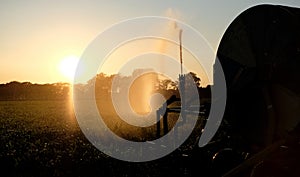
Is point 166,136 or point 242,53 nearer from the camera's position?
point 242,53

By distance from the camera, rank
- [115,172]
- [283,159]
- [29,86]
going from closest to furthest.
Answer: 1. [283,159]
2. [115,172]
3. [29,86]

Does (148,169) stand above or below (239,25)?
below

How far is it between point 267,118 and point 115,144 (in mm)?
8705

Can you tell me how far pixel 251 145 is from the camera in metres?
6.61

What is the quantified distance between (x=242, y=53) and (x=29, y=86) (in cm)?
9506

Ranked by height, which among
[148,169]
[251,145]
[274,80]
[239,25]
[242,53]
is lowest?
[148,169]

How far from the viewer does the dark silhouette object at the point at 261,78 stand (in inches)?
233

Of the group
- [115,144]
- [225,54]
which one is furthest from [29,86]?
[225,54]

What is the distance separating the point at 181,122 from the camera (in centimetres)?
1053

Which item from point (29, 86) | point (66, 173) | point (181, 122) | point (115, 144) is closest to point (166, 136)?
point (181, 122)

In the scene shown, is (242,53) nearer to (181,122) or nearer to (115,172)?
(181,122)

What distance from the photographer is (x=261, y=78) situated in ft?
20.5

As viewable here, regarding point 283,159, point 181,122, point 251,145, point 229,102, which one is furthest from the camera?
point 181,122

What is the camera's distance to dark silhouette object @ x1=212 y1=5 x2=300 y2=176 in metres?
5.92
